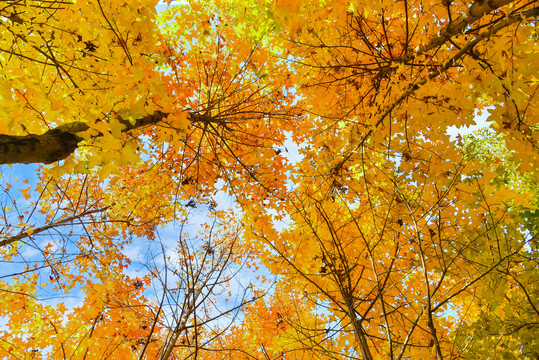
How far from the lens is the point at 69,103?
2.03 m

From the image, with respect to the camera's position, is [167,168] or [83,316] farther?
[83,316]

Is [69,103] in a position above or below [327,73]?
below

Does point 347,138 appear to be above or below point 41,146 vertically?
above

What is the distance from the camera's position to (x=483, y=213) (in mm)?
2855

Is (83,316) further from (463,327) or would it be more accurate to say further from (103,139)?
(463,327)

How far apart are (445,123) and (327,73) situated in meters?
1.41

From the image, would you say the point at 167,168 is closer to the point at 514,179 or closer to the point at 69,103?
the point at 69,103

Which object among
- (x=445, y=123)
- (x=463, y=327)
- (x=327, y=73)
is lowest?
(x=463, y=327)

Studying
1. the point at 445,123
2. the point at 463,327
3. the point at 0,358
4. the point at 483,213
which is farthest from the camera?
the point at 0,358

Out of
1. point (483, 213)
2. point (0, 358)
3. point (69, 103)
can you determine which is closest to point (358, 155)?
point (483, 213)

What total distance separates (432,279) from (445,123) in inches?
120

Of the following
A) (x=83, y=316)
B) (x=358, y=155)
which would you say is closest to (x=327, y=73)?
(x=358, y=155)

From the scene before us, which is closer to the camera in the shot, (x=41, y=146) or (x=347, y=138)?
(x=41, y=146)

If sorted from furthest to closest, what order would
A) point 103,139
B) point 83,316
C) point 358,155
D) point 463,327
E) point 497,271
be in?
1. point 83,316
2. point 358,155
3. point 497,271
4. point 463,327
5. point 103,139
